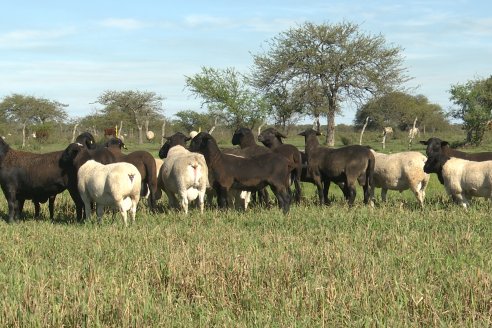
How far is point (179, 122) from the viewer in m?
72.7

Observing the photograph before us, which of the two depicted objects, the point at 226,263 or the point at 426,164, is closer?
the point at 226,263

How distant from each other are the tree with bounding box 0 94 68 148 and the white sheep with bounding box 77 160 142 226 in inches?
2590

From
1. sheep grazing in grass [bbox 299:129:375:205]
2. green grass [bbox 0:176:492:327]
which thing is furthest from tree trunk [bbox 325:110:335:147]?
green grass [bbox 0:176:492:327]

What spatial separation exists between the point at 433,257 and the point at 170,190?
6855 mm

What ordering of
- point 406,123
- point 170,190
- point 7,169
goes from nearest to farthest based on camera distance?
1. point 7,169
2. point 170,190
3. point 406,123

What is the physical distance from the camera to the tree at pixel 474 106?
4022 cm

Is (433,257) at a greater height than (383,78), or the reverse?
(383,78)

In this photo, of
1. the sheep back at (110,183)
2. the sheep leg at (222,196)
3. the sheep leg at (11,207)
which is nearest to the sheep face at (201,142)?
the sheep leg at (222,196)

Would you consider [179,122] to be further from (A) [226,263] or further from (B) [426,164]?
(A) [226,263]

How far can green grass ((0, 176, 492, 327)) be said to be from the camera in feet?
15.3

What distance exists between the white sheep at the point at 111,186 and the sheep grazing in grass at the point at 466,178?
598cm

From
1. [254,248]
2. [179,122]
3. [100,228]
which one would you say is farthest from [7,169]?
[179,122]

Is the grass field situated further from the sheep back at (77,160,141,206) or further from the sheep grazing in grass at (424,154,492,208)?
the sheep grazing in grass at (424,154,492,208)

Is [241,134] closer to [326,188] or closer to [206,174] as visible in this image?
[326,188]
